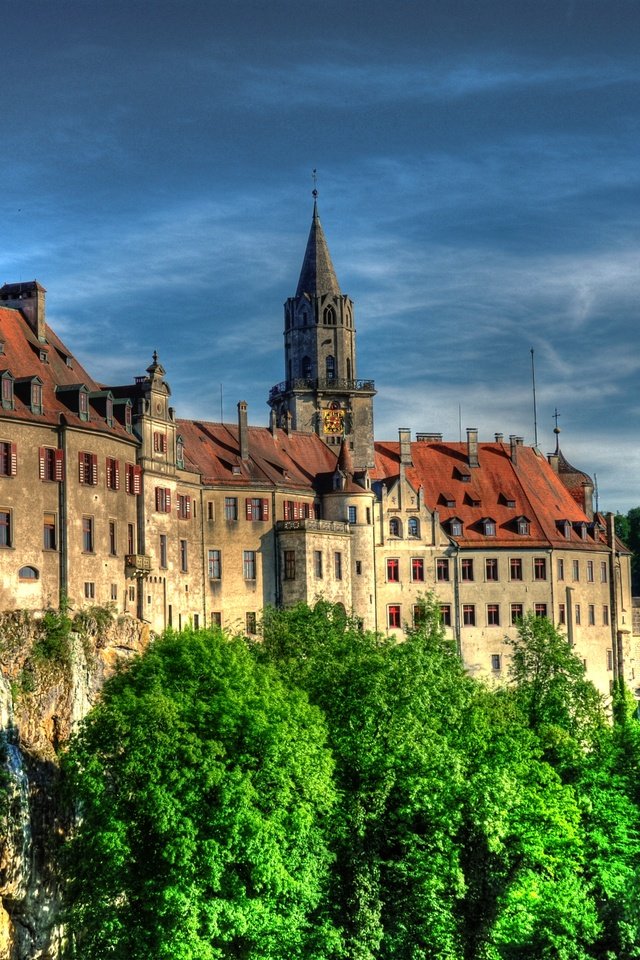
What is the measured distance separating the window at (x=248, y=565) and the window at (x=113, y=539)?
14.0 m

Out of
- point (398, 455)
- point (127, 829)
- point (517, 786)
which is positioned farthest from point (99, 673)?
point (398, 455)

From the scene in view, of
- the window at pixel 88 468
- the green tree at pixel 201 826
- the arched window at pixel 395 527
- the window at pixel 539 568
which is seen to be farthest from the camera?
the window at pixel 539 568

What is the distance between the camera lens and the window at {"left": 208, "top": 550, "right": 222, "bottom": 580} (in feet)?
298

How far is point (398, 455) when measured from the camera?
110 m

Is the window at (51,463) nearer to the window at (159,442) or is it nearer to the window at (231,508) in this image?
the window at (159,442)

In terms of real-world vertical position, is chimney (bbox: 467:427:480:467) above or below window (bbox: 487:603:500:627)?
above

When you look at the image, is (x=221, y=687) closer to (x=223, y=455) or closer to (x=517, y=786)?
(x=517, y=786)

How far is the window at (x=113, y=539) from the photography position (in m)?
78.8

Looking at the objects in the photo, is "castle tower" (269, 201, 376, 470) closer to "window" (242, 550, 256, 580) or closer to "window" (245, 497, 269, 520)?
"window" (245, 497, 269, 520)

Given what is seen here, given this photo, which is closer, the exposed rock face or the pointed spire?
the exposed rock face

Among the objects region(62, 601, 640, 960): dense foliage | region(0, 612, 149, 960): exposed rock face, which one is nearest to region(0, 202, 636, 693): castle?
region(0, 612, 149, 960): exposed rock face

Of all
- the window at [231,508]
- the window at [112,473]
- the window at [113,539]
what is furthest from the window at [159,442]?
the window at [231,508]

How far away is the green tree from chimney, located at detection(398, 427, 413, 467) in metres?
46.3

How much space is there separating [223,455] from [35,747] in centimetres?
2968
